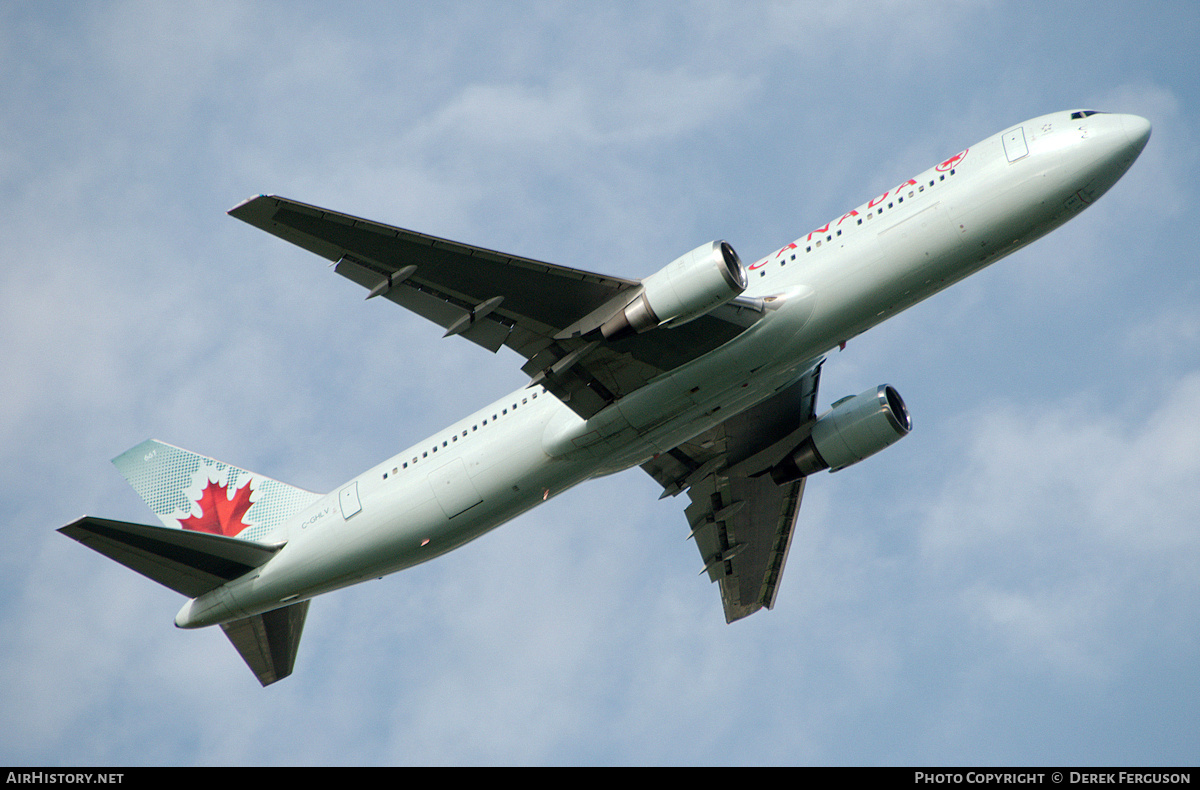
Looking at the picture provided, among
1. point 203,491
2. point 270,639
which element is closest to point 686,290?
point 270,639

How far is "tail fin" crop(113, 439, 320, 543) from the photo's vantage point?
32.9 meters

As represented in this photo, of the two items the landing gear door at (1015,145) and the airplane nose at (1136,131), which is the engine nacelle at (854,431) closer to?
the landing gear door at (1015,145)

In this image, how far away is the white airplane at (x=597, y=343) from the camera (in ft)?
82.6

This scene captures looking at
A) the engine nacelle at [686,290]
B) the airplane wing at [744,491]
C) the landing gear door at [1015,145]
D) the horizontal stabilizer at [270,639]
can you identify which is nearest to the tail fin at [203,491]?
the horizontal stabilizer at [270,639]

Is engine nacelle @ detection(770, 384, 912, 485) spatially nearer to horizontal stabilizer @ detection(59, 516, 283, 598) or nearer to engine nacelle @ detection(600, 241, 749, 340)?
engine nacelle @ detection(600, 241, 749, 340)

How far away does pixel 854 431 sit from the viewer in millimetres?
32312

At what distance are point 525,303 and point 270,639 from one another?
1475 centimetres

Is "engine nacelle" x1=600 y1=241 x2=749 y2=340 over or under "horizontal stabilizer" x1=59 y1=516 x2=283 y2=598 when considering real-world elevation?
over

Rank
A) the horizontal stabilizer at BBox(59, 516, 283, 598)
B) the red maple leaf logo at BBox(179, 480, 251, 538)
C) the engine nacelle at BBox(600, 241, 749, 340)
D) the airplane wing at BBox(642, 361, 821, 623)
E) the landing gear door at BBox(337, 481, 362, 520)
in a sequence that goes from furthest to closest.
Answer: the airplane wing at BBox(642, 361, 821, 623)
the red maple leaf logo at BBox(179, 480, 251, 538)
the landing gear door at BBox(337, 481, 362, 520)
the horizontal stabilizer at BBox(59, 516, 283, 598)
the engine nacelle at BBox(600, 241, 749, 340)

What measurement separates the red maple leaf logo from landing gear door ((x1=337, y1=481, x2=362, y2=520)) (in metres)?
4.74

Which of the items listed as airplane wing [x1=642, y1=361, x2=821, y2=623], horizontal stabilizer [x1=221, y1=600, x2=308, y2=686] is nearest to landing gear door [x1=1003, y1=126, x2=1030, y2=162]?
airplane wing [x1=642, y1=361, x2=821, y2=623]

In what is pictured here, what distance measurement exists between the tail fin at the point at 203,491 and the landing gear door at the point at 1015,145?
71.9 ft
